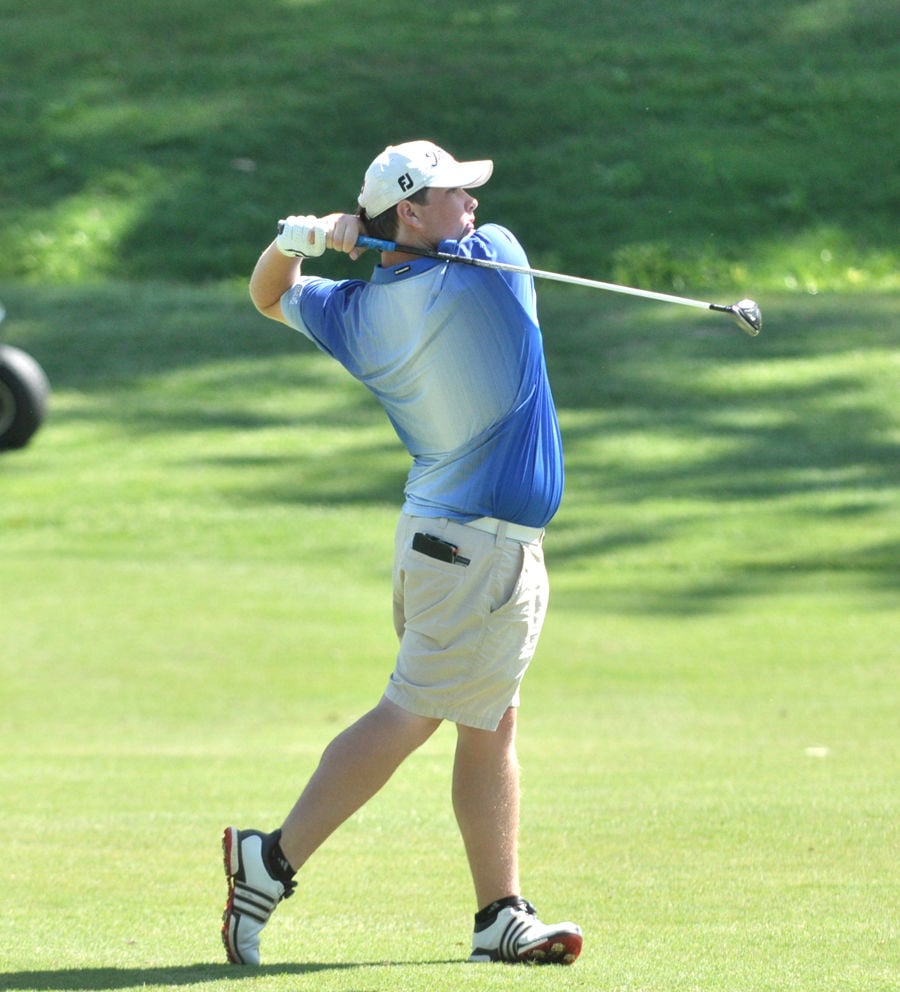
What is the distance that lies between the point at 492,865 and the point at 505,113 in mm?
20182

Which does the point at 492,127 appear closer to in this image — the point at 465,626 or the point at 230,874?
the point at 465,626

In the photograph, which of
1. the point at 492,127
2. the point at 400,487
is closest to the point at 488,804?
the point at 400,487

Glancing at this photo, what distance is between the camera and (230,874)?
366 cm

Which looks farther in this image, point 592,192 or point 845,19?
point 845,19

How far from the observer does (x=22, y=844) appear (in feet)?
15.9

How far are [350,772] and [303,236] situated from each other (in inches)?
43.2

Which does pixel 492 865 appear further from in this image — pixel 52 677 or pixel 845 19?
pixel 845 19

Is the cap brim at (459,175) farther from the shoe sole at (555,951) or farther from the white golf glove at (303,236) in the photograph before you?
the shoe sole at (555,951)

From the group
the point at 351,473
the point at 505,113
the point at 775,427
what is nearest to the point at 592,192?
the point at 505,113

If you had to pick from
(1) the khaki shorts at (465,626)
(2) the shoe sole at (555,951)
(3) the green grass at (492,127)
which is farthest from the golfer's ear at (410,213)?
(3) the green grass at (492,127)

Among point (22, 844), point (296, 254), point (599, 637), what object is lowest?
point (599, 637)

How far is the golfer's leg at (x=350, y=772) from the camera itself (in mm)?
3635

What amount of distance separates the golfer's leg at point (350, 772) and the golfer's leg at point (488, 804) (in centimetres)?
14

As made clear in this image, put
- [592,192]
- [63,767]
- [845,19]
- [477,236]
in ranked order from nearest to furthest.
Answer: [477,236], [63,767], [592,192], [845,19]
